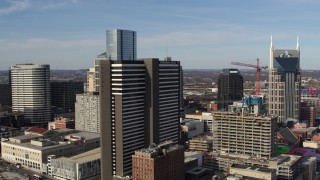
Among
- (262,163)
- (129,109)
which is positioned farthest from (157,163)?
(262,163)

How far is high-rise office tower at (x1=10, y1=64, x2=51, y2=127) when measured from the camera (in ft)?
550

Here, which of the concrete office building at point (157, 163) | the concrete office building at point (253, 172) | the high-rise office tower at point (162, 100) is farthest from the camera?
the high-rise office tower at point (162, 100)

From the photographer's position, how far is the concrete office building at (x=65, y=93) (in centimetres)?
19350

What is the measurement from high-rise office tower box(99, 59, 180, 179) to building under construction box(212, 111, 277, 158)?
16858mm

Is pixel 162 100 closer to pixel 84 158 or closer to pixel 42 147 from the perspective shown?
pixel 84 158

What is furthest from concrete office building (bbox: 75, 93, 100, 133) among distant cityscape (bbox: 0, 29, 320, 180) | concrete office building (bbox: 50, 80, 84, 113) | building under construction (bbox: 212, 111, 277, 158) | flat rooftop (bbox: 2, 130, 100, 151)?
concrete office building (bbox: 50, 80, 84, 113)

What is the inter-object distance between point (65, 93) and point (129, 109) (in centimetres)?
11377

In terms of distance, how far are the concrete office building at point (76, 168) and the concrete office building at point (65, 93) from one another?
315ft

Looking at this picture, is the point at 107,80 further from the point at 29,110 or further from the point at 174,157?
the point at 29,110

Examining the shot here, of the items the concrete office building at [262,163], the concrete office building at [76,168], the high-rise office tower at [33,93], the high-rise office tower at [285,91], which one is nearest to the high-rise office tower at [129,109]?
the concrete office building at [76,168]

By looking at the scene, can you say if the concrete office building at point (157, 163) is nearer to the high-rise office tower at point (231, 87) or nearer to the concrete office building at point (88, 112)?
the concrete office building at point (88, 112)

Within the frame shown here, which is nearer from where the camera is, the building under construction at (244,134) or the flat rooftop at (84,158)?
the flat rooftop at (84,158)

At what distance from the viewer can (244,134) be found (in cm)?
10456

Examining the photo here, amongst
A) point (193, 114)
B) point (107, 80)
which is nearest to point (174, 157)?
point (107, 80)
